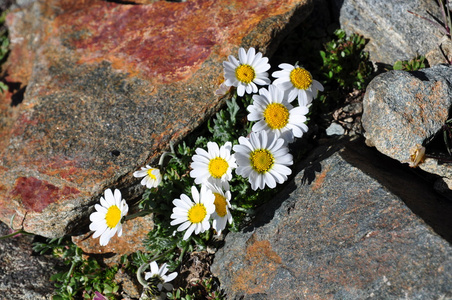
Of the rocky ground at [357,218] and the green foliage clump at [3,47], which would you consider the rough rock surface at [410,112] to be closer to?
the rocky ground at [357,218]

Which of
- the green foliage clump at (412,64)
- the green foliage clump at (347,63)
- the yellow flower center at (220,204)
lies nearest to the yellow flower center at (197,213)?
the yellow flower center at (220,204)

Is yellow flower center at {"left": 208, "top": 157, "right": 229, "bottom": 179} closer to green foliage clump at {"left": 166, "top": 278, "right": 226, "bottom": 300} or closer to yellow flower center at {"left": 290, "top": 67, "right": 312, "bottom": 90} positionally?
yellow flower center at {"left": 290, "top": 67, "right": 312, "bottom": 90}

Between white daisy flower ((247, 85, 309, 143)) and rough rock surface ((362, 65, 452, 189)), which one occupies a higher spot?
white daisy flower ((247, 85, 309, 143))

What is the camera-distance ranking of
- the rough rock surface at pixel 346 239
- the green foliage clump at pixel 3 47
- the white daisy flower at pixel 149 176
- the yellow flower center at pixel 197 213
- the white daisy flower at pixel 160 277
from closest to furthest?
the rough rock surface at pixel 346 239 → the yellow flower center at pixel 197 213 → the white daisy flower at pixel 149 176 → the white daisy flower at pixel 160 277 → the green foliage clump at pixel 3 47

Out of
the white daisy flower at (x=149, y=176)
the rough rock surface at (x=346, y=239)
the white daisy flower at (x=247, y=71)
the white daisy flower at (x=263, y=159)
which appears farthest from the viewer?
the white daisy flower at (x=247, y=71)

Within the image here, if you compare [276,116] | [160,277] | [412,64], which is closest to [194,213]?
[160,277]

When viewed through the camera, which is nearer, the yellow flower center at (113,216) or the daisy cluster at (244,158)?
the daisy cluster at (244,158)

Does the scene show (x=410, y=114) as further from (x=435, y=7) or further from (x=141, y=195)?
(x=141, y=195)

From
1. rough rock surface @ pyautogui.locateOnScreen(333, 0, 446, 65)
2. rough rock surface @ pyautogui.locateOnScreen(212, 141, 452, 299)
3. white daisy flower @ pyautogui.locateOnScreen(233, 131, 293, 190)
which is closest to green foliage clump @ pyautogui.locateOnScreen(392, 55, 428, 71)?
rough rock surface @ pyautogui.locateOnScreen(333, 0, 446, 65)
